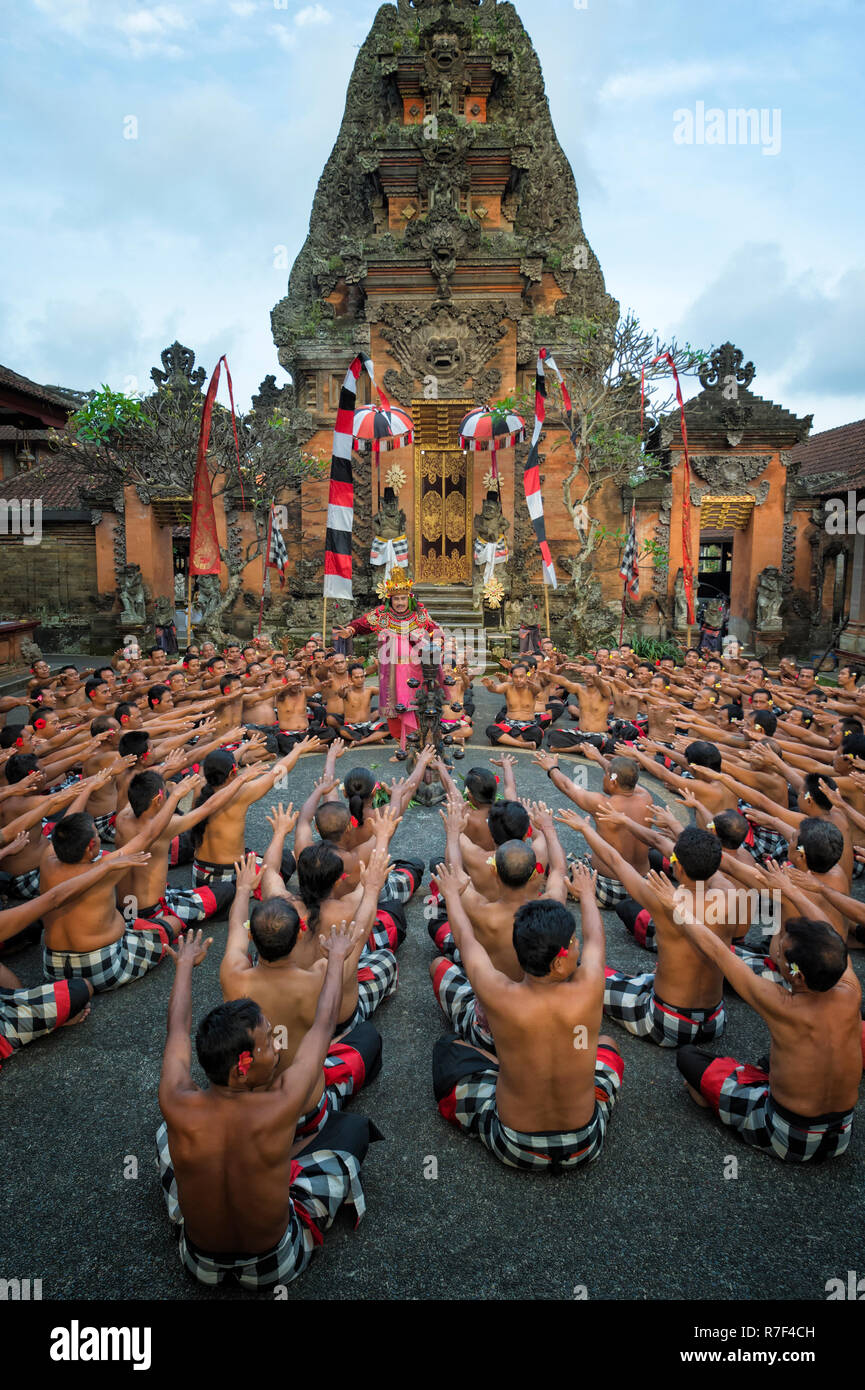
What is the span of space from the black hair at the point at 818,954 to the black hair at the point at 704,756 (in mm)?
3378

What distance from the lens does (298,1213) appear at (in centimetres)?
299

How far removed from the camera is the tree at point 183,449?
1738 cm

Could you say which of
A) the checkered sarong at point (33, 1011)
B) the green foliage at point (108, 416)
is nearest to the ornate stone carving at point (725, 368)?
the green foliage at point (108, 416)

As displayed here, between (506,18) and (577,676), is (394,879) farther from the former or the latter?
(506,18)

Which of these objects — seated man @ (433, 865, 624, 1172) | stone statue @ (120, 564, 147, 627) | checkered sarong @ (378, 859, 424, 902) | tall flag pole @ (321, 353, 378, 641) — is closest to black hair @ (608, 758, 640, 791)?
checkered sarong @ (378, 859, 424, 902)

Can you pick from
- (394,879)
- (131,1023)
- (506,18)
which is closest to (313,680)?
(394,879)

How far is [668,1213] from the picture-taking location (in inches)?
128

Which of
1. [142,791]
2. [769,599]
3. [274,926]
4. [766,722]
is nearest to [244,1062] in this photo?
[274,926]

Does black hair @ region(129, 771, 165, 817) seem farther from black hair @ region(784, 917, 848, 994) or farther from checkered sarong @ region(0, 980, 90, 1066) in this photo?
black hair @ region(784, 917, 848, 994)

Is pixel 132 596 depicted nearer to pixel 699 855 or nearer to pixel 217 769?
pixel 217 769

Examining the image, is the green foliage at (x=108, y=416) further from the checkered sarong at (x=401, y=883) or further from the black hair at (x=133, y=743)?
the checkered sarong at (x=401, y=883)

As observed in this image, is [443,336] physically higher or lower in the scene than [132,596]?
higher

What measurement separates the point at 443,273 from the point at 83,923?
21587mm

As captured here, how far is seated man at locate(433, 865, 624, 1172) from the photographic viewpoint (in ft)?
10.5
